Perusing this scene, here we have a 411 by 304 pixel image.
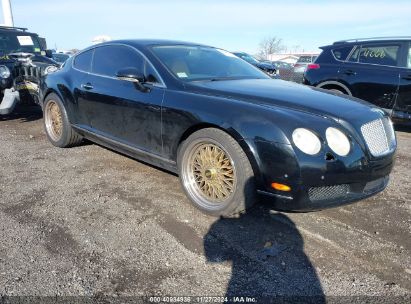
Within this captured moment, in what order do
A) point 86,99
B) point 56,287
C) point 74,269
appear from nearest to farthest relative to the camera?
point 56,287
point 74,269
point 86,99

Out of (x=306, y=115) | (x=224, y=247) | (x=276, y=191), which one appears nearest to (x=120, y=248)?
(x=224, y=247)

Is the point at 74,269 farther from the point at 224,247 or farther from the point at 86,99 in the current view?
the point at 86,99

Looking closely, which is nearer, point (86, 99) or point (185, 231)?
point (185, 231)

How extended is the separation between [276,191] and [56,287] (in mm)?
1659

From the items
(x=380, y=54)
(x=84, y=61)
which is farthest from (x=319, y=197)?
(x=380, y=54)

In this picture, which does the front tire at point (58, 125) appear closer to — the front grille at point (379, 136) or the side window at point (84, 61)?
the side window at point (84, 61)

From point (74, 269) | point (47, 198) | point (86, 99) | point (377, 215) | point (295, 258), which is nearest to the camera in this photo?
point (74, 269)

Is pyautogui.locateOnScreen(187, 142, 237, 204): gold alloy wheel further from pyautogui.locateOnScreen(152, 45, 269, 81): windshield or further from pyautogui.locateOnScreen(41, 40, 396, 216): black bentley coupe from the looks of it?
pyautogui.locateOnScreen(152, 45, 269, 81): windshield

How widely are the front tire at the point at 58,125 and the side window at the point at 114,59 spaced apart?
940 mm

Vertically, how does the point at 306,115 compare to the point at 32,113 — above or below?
above

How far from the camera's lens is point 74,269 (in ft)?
8.03

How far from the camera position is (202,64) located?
402 cm

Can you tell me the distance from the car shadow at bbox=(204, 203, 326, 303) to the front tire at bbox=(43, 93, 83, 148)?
291 cm

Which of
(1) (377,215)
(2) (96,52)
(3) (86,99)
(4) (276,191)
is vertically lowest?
(1) (377,215)
